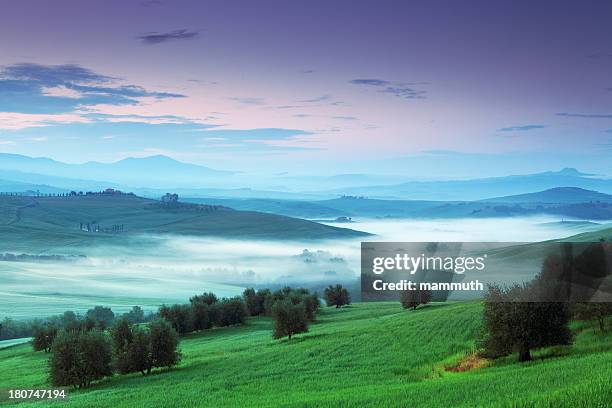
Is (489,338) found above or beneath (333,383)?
above

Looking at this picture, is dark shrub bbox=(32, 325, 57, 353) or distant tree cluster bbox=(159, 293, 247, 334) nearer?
dark shrub bbox=(32, 325, 57, 353)

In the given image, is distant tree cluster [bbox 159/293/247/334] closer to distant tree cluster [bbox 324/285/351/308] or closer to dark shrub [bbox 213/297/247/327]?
dark shrub [bbox 213/297/247/327]

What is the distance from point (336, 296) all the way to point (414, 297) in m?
40.1

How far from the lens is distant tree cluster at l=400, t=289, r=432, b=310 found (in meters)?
93.8

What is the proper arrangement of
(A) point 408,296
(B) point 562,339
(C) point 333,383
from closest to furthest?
(B) point 562,339, (C) point 333,383, (A) point 408,296

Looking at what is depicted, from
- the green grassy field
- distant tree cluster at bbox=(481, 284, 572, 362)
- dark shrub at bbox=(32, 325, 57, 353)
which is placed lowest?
dark shrub at bbox=(32, 325, 57, 353)

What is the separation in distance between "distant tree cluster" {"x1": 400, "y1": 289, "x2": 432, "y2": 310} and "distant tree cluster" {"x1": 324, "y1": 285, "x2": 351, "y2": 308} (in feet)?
122

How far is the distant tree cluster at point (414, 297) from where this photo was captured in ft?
308

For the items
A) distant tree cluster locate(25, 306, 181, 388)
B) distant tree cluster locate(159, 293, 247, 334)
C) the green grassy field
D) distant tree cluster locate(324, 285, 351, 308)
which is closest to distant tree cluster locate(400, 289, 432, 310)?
the green grassy field

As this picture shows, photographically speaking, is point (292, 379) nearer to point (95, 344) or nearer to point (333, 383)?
point (333, 383)

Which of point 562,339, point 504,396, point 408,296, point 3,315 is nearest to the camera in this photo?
point 504,396

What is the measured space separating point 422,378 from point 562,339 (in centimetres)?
871

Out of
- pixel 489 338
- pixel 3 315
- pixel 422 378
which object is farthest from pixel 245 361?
pixel 3 315

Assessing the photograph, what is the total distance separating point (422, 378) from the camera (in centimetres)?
3634
